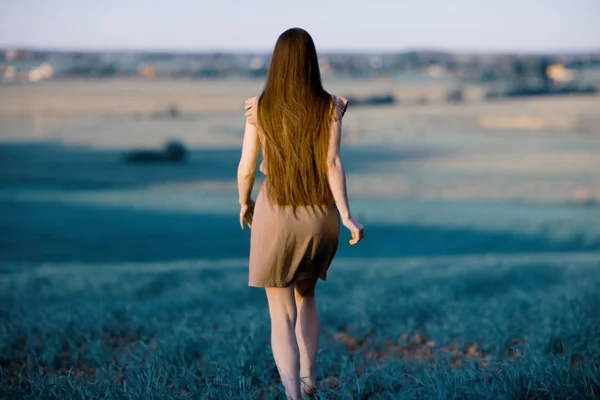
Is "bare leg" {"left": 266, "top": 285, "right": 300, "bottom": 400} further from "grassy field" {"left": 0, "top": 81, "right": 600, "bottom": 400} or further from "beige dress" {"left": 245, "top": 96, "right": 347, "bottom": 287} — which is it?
"grassy field" {"left": 0, "top": 81, "right": 600, "bottom": 400}

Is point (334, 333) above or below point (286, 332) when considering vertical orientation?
below

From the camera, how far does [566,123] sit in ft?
37.6

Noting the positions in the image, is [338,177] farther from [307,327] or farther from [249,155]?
[307,327]

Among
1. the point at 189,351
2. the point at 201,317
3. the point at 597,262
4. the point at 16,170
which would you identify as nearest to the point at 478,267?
the point at 597,262

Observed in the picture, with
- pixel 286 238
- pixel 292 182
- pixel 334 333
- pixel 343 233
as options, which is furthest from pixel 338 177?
pixel 343 233

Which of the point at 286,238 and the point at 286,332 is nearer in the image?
the point at 286,238

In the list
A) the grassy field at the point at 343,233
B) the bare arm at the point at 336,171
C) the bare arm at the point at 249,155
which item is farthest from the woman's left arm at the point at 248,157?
the grassy field at the point at 343,233

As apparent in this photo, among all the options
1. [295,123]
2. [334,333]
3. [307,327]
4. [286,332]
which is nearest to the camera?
[295,123]

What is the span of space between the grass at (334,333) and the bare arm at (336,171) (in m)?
0.85

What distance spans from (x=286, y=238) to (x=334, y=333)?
2.19m

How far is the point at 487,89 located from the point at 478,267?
4.71 metres

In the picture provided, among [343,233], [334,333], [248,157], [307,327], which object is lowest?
[343,233]

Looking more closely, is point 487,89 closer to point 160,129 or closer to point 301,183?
point 160,129

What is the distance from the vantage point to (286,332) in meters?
3.59
